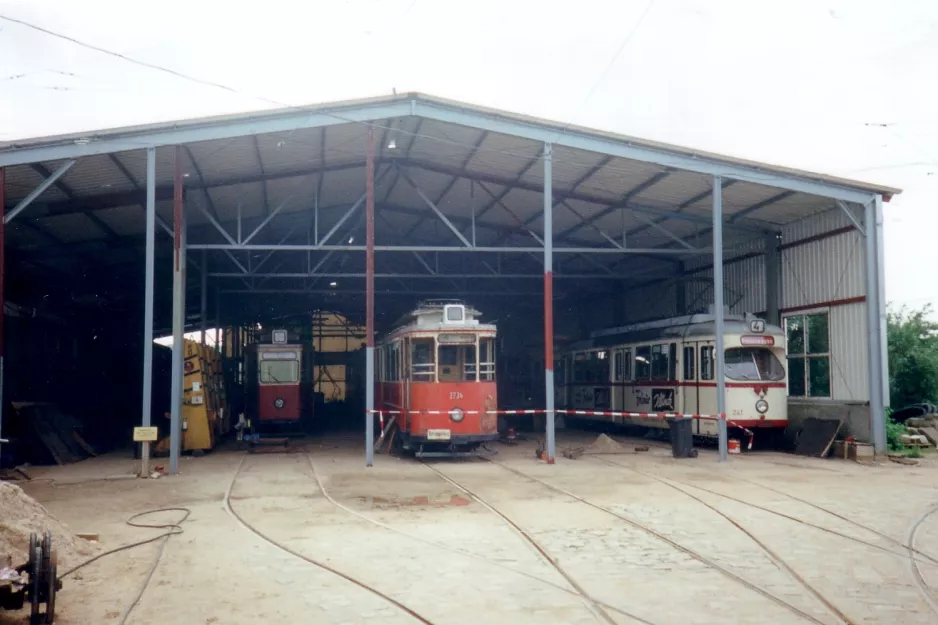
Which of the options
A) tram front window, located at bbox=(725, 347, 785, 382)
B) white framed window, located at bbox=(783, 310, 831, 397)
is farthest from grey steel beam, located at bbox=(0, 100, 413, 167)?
white framed window, located at bbox=(783, 310, 831, 397)

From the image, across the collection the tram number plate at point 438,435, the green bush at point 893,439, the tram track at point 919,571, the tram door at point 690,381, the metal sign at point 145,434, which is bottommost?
the tram track at point 919,571

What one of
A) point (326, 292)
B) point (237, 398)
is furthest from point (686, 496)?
point (237, 398)

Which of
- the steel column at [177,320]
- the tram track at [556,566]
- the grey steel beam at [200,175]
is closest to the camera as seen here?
the tram track at [556,566]

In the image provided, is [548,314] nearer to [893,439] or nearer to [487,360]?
[487,360]

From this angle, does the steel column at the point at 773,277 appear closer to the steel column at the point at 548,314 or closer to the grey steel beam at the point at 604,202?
the grey steel beam at the point at 604,202

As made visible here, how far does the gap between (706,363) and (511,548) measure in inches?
457

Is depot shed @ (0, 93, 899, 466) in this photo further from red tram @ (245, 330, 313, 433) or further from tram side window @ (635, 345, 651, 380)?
red tram @ (245, 330, 313, 433)

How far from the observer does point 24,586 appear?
6.15 meters

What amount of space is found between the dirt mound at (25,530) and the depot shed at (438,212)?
22.0 feet

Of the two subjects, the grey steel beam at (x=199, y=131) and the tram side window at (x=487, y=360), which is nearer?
the grey steel beam at (x=199, y=131)

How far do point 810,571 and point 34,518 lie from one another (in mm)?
7277

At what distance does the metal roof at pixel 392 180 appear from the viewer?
51.0 ft

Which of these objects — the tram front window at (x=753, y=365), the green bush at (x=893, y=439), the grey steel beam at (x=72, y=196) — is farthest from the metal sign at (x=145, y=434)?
the green bush at (x=893, y=439)

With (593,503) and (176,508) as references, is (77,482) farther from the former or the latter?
(593,503)
